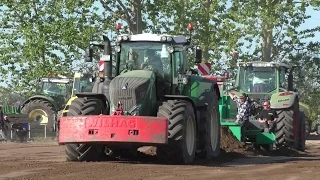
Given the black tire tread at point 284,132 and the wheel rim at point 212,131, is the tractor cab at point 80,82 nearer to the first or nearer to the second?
the black tire tread at point 284,132

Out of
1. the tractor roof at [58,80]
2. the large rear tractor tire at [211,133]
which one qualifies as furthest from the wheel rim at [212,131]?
the tractor roof at [58,80]

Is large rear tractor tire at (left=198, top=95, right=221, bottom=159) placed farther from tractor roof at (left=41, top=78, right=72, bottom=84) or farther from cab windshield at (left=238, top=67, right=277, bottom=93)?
tractor roof at (left=41, top=78, right=72, bottom=84)

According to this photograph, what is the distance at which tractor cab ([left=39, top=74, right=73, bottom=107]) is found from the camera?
34625 millimetres

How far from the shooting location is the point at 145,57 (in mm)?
16750

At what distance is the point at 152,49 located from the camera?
1683 cm

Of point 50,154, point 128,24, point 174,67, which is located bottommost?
point 50,154

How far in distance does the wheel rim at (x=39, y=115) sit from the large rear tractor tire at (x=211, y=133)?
52.4 ft

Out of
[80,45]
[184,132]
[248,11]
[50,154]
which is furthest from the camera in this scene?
[248,11]

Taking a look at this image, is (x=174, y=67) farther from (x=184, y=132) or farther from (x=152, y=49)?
(x=184, y=132)

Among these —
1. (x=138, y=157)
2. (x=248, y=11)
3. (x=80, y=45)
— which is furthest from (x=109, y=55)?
(x=248, y=11)

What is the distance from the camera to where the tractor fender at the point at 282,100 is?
21.8 m

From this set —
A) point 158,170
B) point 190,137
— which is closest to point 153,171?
point 158,170

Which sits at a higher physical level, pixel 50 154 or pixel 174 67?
pixel 174 67

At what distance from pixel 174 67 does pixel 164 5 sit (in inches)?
924
